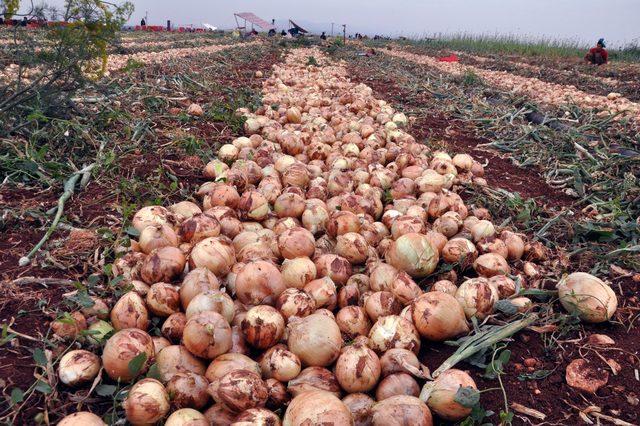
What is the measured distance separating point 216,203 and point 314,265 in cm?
102

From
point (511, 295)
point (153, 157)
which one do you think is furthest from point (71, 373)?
point (153, 157)

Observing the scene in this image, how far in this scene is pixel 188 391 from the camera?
5.86ft

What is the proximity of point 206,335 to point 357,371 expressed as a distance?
2.22 ft

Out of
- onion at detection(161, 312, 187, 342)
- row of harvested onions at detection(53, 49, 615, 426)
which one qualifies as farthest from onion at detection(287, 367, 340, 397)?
onion at detection(161, 312, 187, 342)

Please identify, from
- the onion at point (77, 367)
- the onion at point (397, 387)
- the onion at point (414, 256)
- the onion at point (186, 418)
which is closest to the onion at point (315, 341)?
the onion at point (397, 387)

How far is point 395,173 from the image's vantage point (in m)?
4.14

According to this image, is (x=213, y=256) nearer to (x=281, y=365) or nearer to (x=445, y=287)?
(x=281, y=365)

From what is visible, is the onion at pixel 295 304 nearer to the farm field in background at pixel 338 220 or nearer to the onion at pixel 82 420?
the farm field in background at pixel 338 220

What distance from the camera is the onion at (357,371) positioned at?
6.25ft

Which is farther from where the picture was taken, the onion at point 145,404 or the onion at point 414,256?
the onion at point 414,256

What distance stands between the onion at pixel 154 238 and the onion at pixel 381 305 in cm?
123

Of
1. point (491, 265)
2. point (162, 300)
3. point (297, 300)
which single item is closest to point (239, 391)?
point (297, 300)

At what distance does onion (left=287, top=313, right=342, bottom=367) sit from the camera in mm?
1991

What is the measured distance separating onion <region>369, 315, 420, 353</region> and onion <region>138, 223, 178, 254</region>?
4.31 ft
